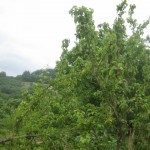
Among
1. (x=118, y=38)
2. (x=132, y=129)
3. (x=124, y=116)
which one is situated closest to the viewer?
(x=124, y=116)

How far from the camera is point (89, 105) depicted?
28.3 ft

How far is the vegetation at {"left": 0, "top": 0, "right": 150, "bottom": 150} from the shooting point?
8102 mm

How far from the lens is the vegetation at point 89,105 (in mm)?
8102

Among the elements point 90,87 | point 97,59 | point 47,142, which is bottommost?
point 47,142

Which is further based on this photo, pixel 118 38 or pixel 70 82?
pixel 118 38

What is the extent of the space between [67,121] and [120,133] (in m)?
1.49

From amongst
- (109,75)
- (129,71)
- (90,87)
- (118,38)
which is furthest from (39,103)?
(118,38)

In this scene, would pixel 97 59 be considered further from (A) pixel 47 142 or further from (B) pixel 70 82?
(A) pixel 47 142

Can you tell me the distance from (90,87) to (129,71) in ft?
3.95

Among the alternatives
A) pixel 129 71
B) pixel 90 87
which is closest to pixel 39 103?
pixel 90 87

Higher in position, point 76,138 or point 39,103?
point 39,103

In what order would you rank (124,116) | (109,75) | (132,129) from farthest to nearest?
(132,129)
(124,116)
(109,75)

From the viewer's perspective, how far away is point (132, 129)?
916cm

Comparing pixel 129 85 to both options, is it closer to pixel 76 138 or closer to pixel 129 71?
pixel 129 71
